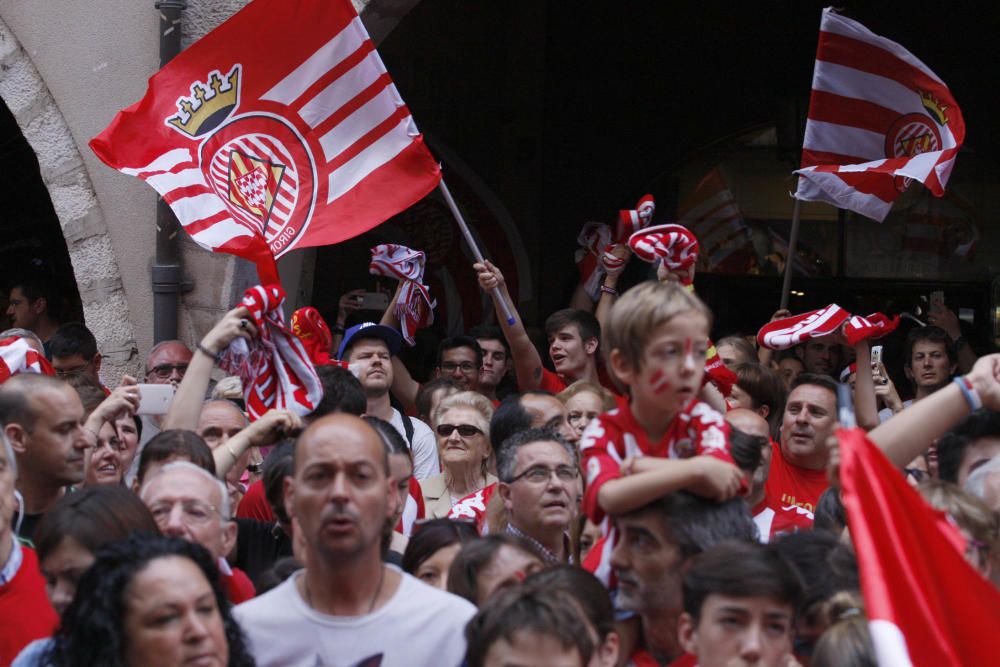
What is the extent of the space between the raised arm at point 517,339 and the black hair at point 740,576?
345cm

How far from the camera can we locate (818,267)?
11.0 metres

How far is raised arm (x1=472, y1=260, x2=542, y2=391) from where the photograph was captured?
6.42 m

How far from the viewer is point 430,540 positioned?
13.3ft

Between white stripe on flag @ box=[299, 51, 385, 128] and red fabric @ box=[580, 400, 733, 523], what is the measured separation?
124 inches

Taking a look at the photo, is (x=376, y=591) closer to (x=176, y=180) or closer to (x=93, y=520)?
(x=93, y=520)

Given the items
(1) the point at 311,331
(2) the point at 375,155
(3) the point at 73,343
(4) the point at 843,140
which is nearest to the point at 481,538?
(1) the point at 311,331

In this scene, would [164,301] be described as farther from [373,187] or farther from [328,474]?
[328,474]

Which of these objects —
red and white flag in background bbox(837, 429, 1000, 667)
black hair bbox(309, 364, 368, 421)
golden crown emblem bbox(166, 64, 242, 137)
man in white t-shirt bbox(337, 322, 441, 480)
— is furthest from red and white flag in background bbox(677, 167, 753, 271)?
red and white flag in background bbox(837, 429, 1000, 667)

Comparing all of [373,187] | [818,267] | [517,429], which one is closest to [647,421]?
[517,429]

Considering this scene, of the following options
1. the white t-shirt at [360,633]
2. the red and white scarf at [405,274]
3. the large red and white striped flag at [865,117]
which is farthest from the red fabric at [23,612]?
the large red and white striped flag at [865,117]

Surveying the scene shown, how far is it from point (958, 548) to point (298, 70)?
3.90m

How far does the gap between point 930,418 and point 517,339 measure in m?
3.19

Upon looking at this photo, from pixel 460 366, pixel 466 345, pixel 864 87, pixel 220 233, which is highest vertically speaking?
pixel 864 87

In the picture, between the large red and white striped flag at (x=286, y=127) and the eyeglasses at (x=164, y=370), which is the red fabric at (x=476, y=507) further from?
the eyeglasses at (x=164, y=370)
